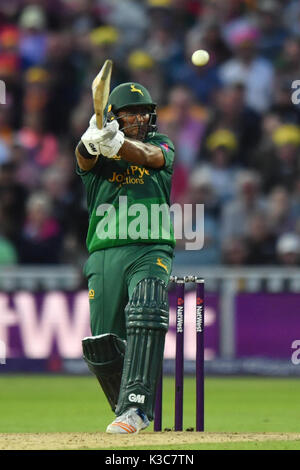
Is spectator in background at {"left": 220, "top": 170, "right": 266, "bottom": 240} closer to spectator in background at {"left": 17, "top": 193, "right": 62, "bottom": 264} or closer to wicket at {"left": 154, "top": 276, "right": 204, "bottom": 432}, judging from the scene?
spectator in background at {"left": 17, "top": 193, "right": 62, "bottom": 264}

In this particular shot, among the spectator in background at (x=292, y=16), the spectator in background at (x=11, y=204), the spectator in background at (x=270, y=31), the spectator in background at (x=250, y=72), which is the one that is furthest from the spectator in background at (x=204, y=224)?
the spectator in background at (x=292, y=16)

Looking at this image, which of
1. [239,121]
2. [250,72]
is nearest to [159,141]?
[239,121]

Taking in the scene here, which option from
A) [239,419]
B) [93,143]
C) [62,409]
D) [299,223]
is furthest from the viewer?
[299,223]

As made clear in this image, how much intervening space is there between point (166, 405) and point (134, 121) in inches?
155

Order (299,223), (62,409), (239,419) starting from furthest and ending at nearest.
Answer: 1. (299,223)
2. (62,409)
3. (239,419)

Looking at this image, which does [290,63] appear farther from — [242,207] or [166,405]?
[166,405]

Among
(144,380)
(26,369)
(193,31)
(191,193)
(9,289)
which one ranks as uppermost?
(193,31)

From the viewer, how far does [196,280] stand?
24.3 feet

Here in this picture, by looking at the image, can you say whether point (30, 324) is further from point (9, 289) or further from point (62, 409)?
point (62, 409)

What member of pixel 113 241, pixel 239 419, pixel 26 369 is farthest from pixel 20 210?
pixel 113 241

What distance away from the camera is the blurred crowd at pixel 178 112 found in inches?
538

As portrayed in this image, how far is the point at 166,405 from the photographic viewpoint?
10711 mm

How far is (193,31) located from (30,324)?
4668 mm

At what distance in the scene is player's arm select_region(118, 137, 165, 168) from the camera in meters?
7.12
